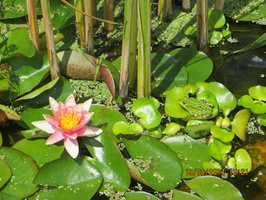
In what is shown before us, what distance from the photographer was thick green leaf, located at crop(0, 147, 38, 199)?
1.64 m

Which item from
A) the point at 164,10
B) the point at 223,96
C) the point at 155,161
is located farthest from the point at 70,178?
the point at 164,10

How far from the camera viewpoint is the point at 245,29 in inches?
102

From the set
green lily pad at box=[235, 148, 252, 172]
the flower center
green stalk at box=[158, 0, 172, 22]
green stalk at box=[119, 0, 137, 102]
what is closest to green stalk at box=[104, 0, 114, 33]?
green stalk at box=[158, 0, 172, 22]

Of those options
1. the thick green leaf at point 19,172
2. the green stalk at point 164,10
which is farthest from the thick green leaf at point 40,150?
the green stalk at point 164,10

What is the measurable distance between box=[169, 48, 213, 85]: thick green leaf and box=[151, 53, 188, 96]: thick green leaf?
0.15 feet

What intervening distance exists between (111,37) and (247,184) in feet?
4.05

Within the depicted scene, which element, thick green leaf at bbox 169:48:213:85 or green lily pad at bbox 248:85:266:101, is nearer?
green lily pad at bbox 248:85:266:101

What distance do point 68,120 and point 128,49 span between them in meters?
0.41

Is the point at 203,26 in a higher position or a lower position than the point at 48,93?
higher

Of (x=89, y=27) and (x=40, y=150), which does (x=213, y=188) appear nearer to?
(x=40, y=150)

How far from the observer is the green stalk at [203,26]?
2.21 m

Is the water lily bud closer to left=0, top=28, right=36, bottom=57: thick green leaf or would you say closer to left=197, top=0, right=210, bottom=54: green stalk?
left=197, top=0, right=210, bottom=54: green stalk

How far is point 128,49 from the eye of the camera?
1.83 m

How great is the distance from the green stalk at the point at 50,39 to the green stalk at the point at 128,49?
0.34m
